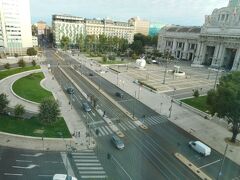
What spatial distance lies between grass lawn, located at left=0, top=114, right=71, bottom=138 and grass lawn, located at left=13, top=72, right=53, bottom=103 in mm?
10164

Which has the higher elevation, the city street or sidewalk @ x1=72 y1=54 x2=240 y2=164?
sidewalk @ x1=72 y1=54 x2=240 y2=164

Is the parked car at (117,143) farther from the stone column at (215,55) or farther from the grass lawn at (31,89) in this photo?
the stone column at (215,55)

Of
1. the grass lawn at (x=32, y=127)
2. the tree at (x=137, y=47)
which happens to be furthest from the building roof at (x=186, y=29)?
the grass lawn at (x=32, y=127)

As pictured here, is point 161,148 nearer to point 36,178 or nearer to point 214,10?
point 36,178

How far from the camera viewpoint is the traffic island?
27133 mm

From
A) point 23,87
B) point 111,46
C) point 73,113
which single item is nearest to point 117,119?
point 73,113

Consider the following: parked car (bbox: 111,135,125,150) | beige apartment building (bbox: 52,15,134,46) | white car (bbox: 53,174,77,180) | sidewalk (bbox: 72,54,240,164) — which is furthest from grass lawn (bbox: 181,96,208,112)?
beige apartment building (bbox: 52,15,134,46)

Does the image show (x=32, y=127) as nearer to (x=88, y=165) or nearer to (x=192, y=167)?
(x=88, y=165)

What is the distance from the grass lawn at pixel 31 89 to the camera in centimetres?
5075

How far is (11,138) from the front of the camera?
3253cm

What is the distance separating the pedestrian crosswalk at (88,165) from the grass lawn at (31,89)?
946 inches

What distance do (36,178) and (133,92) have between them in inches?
1634

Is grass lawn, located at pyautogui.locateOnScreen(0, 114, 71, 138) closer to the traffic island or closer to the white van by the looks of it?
the traffic island

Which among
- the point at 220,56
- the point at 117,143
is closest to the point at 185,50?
the point at 220,56
